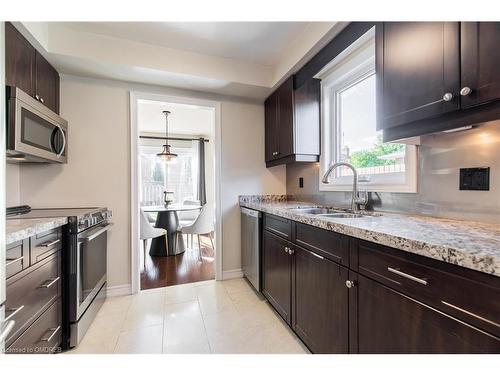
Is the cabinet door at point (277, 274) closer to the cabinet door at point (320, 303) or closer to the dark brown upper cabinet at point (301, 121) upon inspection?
the cabinet door at point (320, 303)

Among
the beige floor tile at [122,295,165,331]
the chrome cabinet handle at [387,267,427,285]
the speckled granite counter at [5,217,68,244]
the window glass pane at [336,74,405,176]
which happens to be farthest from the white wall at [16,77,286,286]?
the chrome cabinet handle at [387,267,427,285]

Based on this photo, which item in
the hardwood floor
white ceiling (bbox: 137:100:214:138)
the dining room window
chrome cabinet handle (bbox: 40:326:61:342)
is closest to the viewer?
chrome cabinet handle (bbox: 40:326:61:342)

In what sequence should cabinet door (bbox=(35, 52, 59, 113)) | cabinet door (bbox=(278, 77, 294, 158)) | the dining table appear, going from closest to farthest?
1. cabinet door (bbox=(35, 52, 59, 113))
2. cabinet door (bbox=(278, 77, 294, 158))
3. the dining table

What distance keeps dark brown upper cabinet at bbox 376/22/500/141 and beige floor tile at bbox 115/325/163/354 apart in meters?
2.03

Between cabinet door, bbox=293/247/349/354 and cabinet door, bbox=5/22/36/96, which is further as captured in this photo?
cabinet door, bbox=5/22/36/96

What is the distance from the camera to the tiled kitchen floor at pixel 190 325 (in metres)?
1.58

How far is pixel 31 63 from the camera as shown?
171 centimetres

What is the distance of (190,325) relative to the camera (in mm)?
1829

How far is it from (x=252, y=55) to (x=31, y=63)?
5.98 feet

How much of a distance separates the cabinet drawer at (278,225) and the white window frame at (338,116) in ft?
→ 2.23

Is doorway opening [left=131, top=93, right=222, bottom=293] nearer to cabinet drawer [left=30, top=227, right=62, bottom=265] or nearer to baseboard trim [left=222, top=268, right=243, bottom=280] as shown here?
baseboard trim [left=222, top=268, right=243, bottom=280]

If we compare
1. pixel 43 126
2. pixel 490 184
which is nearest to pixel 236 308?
pixel 490 184

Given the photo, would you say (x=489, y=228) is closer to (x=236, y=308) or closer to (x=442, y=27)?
(x=442, y=27)

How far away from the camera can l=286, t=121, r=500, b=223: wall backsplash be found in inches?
42.2
